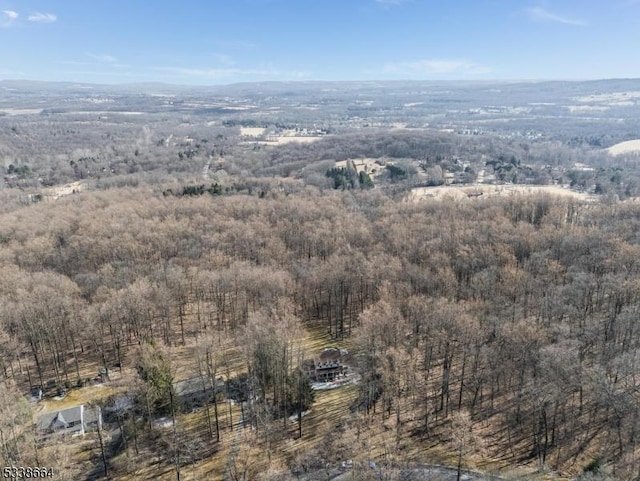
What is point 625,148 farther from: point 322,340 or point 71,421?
point 71,421

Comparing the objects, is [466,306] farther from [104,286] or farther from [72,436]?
[104,286]

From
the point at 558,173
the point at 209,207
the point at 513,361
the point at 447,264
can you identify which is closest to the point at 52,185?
the point at 209,207

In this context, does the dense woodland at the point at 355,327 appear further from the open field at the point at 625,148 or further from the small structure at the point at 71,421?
the open field at the point at 625,148

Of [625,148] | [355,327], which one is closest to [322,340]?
[355,327]

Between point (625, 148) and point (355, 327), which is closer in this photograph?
point (355, 327)

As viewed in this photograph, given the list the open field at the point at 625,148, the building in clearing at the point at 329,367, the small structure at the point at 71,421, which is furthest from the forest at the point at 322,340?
the open field at the point at 625,148
